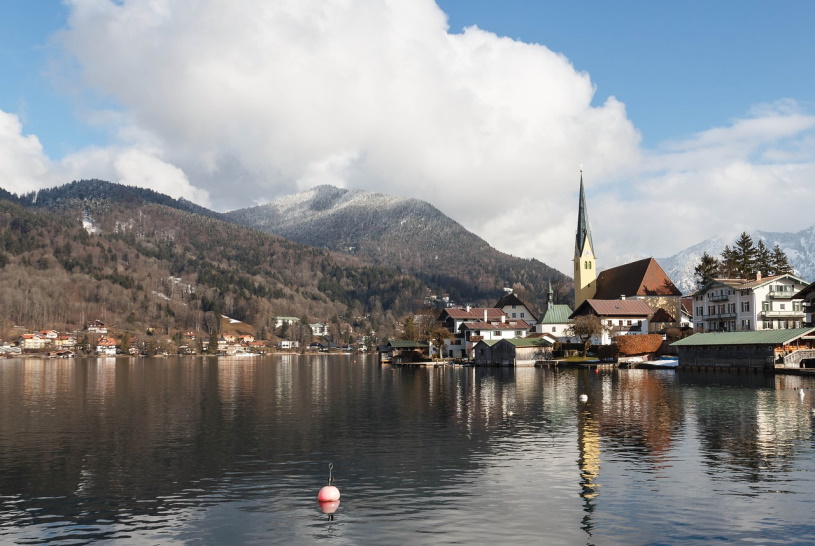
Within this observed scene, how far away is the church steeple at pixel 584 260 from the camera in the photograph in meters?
187

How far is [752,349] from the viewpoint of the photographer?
98.9 m

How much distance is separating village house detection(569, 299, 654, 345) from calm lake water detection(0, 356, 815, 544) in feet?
273

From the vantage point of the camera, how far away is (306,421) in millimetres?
53125

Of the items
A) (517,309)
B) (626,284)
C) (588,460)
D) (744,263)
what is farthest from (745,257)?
(588,460)

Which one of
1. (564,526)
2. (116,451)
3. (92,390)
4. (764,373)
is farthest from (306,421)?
(764,373)

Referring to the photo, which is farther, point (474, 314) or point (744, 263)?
point (474, 314)

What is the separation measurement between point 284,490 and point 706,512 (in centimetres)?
1716

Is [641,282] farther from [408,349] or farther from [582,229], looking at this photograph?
[408,349]

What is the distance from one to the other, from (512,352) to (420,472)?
108009 mm

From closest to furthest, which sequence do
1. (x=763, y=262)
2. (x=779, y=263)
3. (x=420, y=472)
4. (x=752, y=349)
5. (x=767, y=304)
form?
1. (x=420, y=472)
2. (x=752, y=349)
3. (x=767, y=304)
4. (x=763, y=262)
5. (x=779, y=263)

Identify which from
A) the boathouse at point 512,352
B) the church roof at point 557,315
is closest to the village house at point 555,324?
the church roof at point 557,315

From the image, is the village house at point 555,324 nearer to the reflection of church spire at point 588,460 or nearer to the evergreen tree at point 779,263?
the evergreen tree at point 779,263

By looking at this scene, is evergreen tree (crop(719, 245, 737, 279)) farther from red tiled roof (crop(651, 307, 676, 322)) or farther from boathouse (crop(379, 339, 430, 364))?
boathouse (crop(379, 339, 430, 364))

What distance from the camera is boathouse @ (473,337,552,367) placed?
13912cm
